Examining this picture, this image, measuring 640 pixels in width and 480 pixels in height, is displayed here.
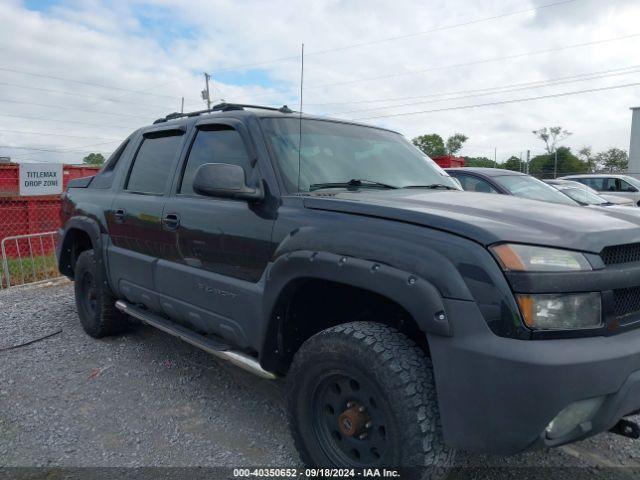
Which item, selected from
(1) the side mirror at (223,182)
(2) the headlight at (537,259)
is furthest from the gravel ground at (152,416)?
(1) the side mirror at (223,182)

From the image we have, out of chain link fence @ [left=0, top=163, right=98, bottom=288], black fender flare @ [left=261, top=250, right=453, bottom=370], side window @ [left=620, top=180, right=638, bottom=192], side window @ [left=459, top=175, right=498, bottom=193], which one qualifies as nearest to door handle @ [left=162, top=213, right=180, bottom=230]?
black fender flare @ [left=261, top=250, right=453, bottom=370]

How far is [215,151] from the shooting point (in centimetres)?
345

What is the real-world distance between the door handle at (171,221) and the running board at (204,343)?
0.69m

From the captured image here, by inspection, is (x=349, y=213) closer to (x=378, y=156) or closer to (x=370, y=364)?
(x=370, y=364)

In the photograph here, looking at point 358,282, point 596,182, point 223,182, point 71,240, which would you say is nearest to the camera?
point 358,282

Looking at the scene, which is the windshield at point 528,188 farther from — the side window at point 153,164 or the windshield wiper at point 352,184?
the side window at point 153,164

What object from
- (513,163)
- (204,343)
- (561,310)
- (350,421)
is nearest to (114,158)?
(204,343)

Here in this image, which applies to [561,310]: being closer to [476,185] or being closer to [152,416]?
[152,416]

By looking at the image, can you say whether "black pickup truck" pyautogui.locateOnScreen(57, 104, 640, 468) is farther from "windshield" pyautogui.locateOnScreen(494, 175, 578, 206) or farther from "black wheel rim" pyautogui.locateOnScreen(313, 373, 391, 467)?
"windshield" pyautogui.locateOnScreen(494, 175, 578, 206)

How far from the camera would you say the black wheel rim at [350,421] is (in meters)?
2.23

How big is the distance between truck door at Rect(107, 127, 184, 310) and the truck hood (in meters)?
1.51

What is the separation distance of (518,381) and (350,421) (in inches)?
31.3

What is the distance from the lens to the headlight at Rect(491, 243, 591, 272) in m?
1.93

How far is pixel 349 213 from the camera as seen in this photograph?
95.4 inches
